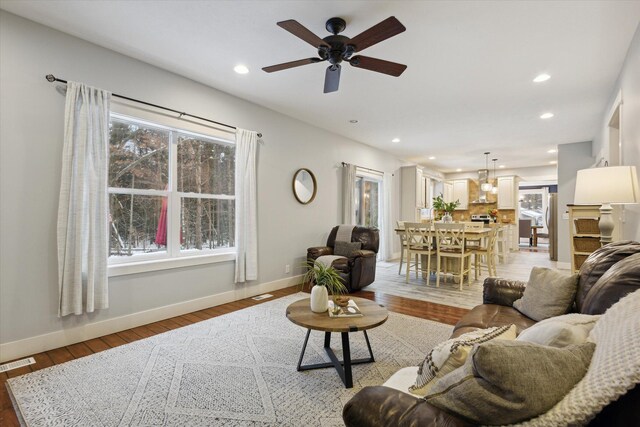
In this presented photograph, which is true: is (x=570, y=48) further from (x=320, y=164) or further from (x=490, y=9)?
(x=320, y=164)

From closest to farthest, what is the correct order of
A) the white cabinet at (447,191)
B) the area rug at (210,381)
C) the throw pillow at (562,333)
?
the throw pillow at (562,333)
the area rug at (210,381)
the white cabinet at (447,191)

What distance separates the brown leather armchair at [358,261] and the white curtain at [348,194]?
924 millimetres

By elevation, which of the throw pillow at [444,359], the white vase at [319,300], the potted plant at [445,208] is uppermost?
the potted plant at [445,208]

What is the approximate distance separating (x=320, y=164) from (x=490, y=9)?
11.7ft

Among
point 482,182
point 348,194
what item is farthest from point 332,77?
point 482,182

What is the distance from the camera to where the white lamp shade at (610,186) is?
7.68 feet

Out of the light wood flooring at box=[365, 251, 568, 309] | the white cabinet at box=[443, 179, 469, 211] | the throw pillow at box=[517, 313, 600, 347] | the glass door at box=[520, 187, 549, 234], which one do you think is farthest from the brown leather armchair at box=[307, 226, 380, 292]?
the glass door at box=[520, 187, 549, 234]

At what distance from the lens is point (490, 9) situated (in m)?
2.37

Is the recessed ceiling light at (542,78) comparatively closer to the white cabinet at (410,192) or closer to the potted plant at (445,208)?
the potted plant at (445,208)

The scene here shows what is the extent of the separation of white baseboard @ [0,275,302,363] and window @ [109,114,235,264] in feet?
1.90

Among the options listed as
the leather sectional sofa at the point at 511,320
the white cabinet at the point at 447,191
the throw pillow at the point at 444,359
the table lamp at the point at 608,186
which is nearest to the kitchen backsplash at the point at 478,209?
the white cabinet at the point at 447,191

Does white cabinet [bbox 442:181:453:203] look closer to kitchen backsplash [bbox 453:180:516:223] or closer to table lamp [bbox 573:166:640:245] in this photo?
kitchen backsplash [bbox 453:180:516:223]

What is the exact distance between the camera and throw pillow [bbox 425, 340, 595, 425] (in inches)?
29.4

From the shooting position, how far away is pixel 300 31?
86.0 inches
